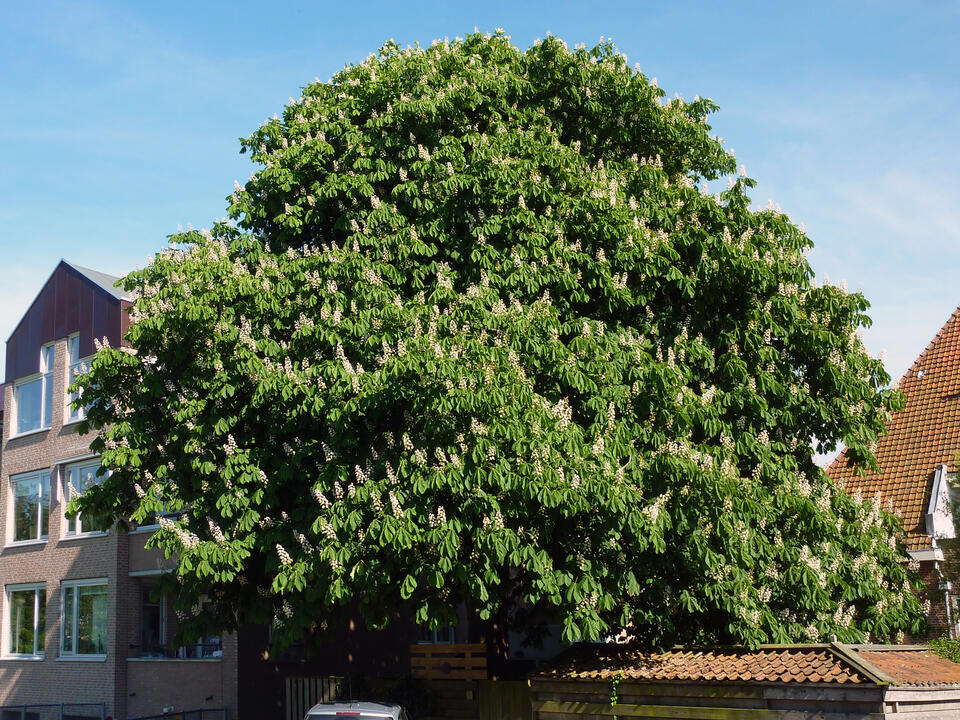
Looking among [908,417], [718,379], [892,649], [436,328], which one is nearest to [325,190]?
[436,328]

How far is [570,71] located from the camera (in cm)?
1784

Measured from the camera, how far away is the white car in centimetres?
1419

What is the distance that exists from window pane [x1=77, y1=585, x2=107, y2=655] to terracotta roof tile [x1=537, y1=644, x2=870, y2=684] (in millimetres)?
17918

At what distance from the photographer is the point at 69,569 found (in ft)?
99.5

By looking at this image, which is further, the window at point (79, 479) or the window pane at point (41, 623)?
the window pane at point (41, 623)

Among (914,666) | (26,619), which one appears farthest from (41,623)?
(914,666)

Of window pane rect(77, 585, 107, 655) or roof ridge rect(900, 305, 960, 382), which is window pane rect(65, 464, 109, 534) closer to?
window pane rect(77, 585, 107, 655)

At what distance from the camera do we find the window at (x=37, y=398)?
32.6 meters

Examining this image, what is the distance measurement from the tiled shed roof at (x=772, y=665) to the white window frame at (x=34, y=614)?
2156cm

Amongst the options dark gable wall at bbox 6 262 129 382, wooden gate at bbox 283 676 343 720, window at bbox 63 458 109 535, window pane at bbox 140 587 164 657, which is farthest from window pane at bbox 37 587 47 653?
wooden gate at bbox 283 676 343 720

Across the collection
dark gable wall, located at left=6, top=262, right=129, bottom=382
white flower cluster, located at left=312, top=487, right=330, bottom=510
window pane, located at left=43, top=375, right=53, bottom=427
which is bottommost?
white flower cluster, located at left=312, top=487, right=330, bottom=510

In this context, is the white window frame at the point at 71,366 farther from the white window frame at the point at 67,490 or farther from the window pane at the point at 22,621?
the window pane at the point at 22,621

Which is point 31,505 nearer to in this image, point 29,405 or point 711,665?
point 29,405

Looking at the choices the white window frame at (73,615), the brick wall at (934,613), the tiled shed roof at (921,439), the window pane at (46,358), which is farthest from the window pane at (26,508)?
the brick wall at (934,613)
